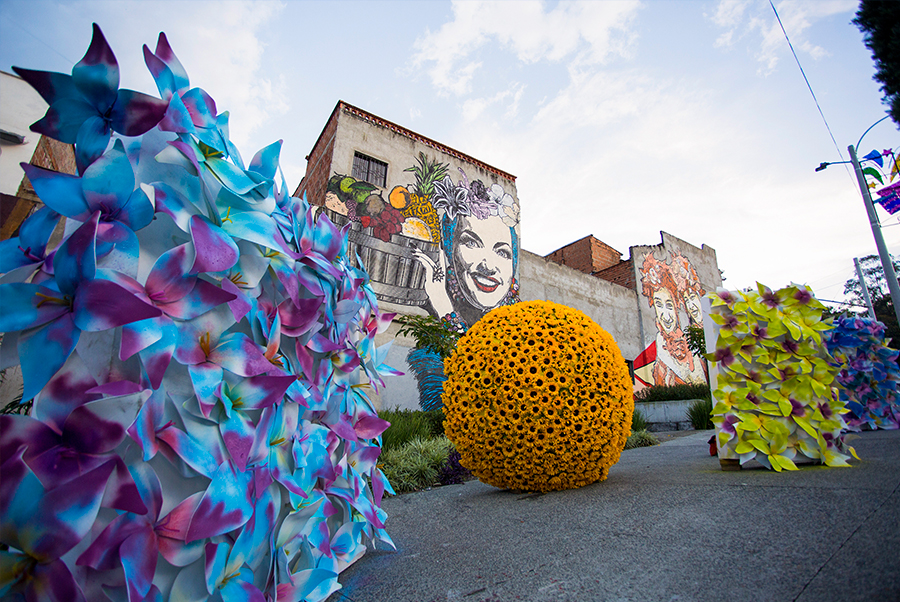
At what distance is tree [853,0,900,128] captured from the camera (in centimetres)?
222

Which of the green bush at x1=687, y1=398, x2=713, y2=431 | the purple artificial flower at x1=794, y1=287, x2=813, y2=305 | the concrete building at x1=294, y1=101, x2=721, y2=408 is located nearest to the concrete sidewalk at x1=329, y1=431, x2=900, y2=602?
the purple artificial flower at x1=794, y1=287, x2=813, y2=305

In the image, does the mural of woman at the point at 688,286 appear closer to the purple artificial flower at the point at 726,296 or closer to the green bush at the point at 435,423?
the green bush at the point at 435,423

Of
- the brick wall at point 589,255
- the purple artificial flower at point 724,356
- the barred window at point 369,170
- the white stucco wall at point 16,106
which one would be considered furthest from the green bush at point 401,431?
the brick wall at point 589,255

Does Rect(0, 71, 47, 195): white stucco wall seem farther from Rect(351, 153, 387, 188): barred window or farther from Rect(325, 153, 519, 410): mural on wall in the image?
Rect(351, 153, 387, 188): barred window

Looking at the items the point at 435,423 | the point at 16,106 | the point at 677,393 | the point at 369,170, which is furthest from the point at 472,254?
the point at 16,106

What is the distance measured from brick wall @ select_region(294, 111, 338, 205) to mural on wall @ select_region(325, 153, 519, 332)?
376mm

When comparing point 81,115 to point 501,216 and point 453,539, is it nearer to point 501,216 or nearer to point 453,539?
point 453,539

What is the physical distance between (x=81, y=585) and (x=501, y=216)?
11.7 metres

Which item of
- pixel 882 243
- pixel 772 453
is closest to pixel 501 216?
pixel 882 243

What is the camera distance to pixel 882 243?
9570mm

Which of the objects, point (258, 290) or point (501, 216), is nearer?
point (258, 290)

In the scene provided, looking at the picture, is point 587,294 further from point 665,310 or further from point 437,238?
point 437,238

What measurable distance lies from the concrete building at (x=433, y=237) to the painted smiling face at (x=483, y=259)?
29mm

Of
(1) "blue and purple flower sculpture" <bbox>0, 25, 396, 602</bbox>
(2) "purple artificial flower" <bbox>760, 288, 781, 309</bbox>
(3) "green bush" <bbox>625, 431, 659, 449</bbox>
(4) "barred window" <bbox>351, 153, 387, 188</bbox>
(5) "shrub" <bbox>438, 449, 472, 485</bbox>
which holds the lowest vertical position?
(3) "green bush" <bbox>625, 431, 659, 449</bbox>
